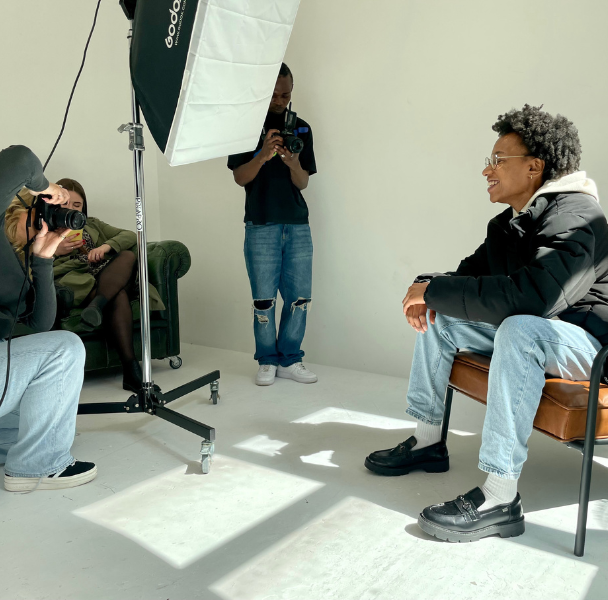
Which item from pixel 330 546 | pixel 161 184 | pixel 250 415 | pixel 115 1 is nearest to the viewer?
pixel 330 546

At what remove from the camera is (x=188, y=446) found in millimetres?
2166

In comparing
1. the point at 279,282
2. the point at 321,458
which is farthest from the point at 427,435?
the point at 279,282

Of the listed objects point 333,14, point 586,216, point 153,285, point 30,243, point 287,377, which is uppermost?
point 333,14

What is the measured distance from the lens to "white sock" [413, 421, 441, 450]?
6.36 feet

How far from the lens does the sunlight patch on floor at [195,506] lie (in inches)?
61.0

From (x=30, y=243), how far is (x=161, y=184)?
2293 millimetres

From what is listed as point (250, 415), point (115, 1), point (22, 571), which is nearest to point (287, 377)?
point (250, 415)

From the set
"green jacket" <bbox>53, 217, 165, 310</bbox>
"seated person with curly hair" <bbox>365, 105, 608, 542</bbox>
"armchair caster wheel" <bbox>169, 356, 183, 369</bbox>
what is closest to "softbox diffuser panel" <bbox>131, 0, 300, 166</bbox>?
"seated person with curly hair" <bbox>365, 105, 608, 542</bbox>

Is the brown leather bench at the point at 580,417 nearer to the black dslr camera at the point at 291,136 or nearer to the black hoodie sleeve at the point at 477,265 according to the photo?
the black hoodie sleeve at the point at 477,265

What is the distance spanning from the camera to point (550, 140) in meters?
1.73

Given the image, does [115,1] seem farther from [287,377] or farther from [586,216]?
[586,216]

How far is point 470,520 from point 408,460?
1.26 ft

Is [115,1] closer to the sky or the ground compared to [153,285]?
closer to the sky

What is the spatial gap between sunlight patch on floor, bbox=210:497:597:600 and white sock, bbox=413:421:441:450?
1.19 ft
